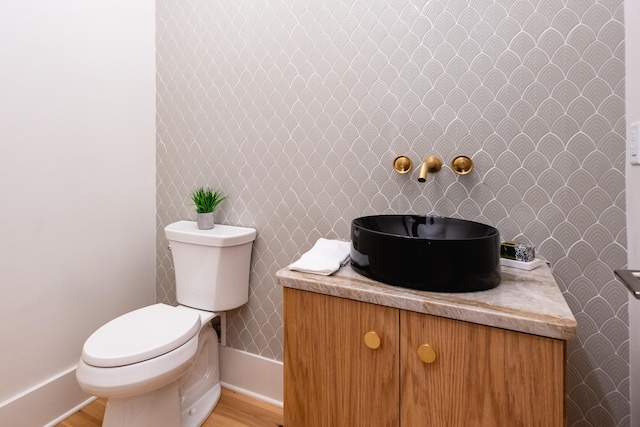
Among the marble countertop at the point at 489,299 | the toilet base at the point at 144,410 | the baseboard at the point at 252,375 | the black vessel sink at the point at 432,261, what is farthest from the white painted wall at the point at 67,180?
the black vessel sink at the point at 432,261

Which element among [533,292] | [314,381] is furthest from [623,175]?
[314,381]

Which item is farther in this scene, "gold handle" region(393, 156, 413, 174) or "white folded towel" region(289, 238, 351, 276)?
"gold handle" region(393, 156, 413, 174)

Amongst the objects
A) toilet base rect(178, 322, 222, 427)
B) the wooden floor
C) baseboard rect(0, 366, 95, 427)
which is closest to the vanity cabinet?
the wooden floor

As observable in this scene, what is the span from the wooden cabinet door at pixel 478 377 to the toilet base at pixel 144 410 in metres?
0.95

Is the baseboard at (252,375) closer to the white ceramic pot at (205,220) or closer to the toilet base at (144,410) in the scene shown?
the toilet base at (144,410)

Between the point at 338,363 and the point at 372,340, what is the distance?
0.15m

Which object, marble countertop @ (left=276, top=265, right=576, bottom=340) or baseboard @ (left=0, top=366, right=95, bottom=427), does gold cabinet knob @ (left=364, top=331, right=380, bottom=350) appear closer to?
marble countertop @ (left=276, top=265, right=576, bottom=340)

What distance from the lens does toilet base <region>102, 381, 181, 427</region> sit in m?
1.29

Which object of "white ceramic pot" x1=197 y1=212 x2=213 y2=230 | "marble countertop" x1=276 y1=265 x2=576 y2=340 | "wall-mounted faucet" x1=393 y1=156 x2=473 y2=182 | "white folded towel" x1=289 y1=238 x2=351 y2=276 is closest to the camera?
"marble countertop" x1=276 y1=265 x2=576 y2=340

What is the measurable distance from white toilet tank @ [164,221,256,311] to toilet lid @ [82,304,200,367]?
0.15 metres

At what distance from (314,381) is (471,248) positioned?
2.01 feet

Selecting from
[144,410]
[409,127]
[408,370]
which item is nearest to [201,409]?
[144,410]

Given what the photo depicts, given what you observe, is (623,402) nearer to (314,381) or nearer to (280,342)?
(314,381)

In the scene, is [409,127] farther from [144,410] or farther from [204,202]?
[144,410]
